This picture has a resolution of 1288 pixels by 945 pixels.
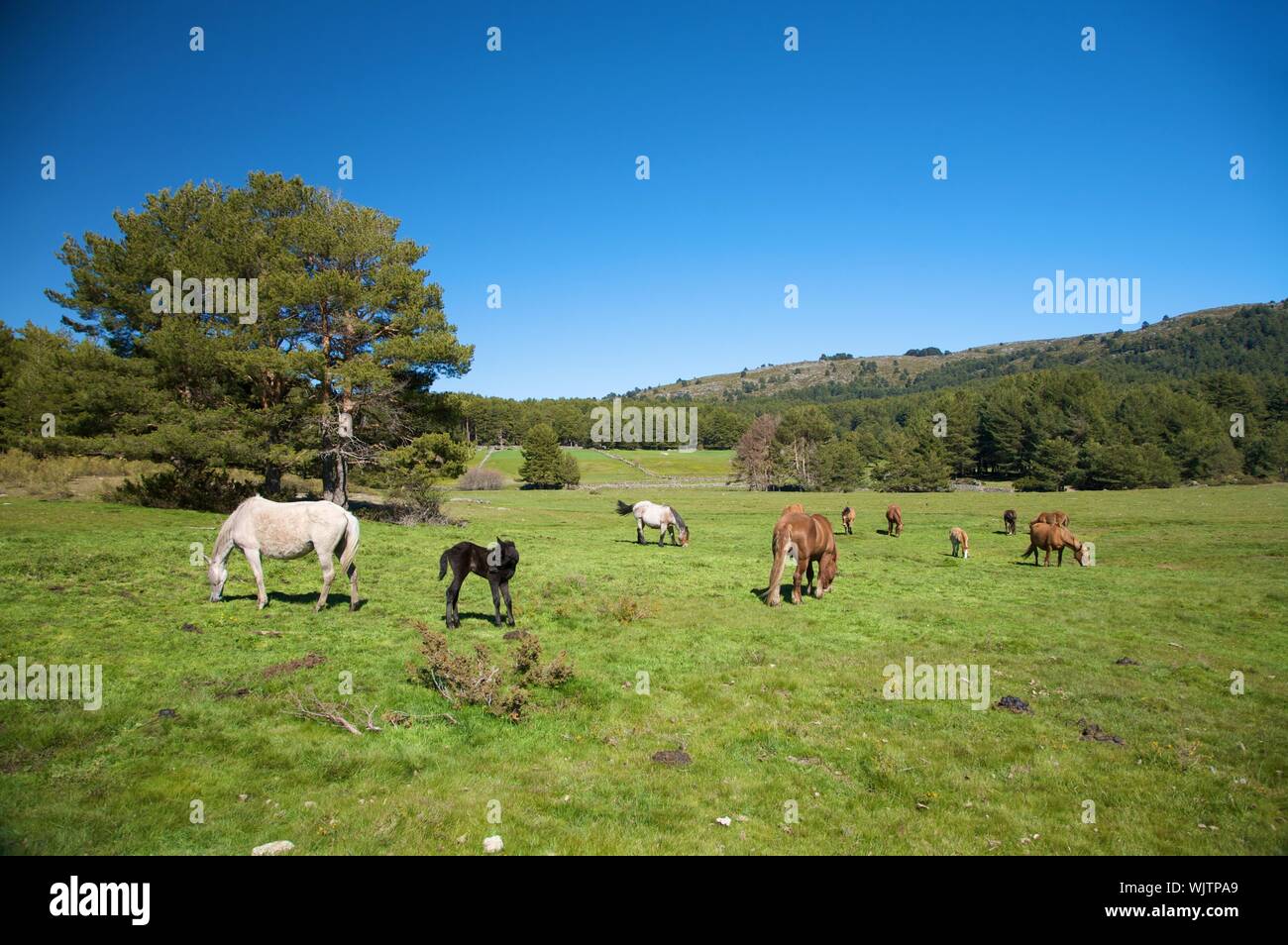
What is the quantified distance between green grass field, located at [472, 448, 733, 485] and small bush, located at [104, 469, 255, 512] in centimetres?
6743

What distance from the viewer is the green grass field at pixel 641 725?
6.18 metres

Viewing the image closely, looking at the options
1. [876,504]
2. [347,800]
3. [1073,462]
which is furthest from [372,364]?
[1073,462]

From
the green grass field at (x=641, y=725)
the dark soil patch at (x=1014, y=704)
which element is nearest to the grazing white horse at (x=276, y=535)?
the green grass field at (x=641, y=725)

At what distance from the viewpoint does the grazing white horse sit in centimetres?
1270

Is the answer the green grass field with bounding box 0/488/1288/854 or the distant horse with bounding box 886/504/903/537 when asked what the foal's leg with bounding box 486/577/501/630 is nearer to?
the green grass field with bounding box 0/488/1288/854

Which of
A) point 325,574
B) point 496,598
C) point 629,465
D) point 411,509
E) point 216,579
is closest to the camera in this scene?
point 216,579

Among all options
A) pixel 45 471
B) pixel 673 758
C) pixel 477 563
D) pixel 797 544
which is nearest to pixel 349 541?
pixel 477 563

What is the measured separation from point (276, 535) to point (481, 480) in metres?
78.1

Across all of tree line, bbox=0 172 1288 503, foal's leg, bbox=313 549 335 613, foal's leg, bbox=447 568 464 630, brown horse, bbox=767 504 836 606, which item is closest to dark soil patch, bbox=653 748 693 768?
foal's leg, bbox=447 568 464 630

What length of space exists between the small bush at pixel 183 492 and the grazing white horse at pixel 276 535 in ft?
57.7

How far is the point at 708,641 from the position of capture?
1302 centimetres

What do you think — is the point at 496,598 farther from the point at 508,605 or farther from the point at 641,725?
the point at 641,725

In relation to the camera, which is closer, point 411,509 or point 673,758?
point 673,758

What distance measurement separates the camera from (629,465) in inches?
4884
